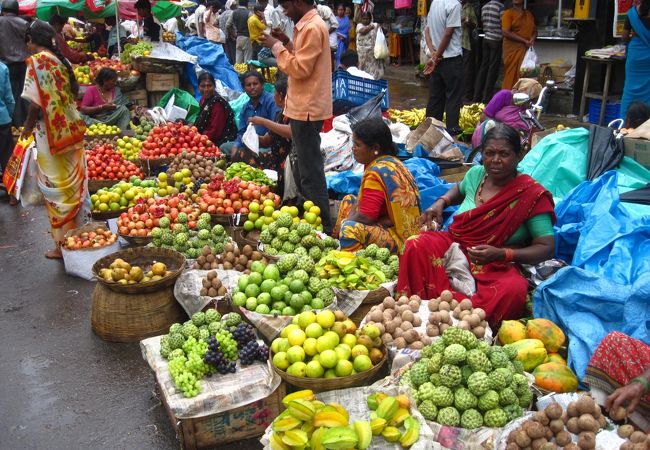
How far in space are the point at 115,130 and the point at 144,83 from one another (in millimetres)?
2003

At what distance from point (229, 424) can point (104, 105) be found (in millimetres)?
6680

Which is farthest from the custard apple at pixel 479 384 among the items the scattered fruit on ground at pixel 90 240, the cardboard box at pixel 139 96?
the cardboard box at pixel 139 96

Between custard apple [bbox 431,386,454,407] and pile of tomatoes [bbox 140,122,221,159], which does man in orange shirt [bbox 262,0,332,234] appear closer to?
pile of tomatoes [bbox 140,122,221,159]

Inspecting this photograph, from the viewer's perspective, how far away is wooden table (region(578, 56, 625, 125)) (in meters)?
8.53

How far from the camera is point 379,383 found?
2941 mm

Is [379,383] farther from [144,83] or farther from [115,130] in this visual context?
[144,83]

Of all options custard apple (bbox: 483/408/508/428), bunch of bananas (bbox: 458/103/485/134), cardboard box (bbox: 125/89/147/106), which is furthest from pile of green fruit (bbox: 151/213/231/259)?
cardboard box (bbox: 125/89/147/106)

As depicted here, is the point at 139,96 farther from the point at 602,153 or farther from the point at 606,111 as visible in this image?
the point at 602,153

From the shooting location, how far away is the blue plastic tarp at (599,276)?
3148mm

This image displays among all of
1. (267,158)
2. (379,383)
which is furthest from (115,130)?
(379,383)

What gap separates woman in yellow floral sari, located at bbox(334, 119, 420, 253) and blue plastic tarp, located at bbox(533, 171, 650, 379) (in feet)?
3.41

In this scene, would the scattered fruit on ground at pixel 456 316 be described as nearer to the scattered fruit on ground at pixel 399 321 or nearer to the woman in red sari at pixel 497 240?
the scattered fruit on ground at pixel 399 321

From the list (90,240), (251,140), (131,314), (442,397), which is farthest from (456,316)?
(251,140)

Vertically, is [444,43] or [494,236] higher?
[444,43]
